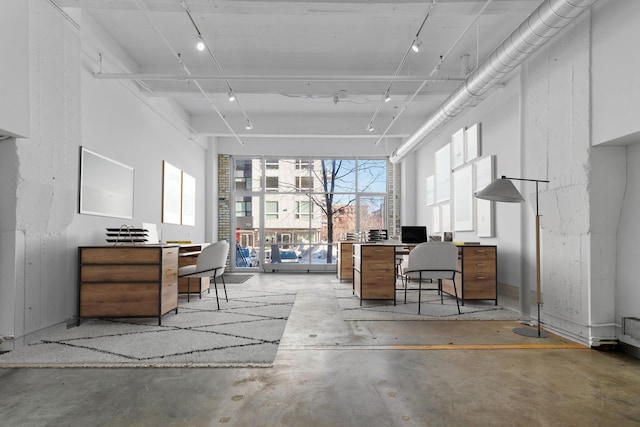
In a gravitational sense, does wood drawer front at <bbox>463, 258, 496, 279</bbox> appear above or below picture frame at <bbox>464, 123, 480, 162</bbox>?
below

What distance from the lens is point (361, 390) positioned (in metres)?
2.60

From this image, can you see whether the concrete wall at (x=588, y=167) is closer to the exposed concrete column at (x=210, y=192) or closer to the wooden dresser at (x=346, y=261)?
the wooden dresser at (x=346, y=261)

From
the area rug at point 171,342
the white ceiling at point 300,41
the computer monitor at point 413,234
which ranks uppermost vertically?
the white ceiling at point 300,41

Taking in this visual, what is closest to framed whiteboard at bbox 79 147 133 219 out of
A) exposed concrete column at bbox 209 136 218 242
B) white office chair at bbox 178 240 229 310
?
white office chair at bbox 178 240 229 310

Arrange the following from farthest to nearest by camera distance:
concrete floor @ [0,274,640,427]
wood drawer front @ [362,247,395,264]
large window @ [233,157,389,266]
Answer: large window @ [233,157,389,266] → wood drawer front @ [362,247,395,264] → concrete floor @ [0,274,640,427]

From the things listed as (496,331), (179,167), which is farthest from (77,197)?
(496,331)

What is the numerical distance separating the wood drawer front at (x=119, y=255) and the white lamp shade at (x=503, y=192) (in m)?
3.79

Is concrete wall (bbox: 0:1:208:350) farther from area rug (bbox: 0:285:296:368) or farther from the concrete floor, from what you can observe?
the concrete floor

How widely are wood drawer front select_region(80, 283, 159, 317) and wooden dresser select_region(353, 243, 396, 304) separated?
280cm

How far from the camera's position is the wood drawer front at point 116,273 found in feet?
14.8

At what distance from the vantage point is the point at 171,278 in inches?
195

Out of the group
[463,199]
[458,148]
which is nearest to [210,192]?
[458,148]

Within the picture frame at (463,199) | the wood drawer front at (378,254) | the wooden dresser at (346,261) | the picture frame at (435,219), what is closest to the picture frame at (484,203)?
the picture frame at (463,199)

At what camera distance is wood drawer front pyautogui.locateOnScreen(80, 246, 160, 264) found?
4504mm
